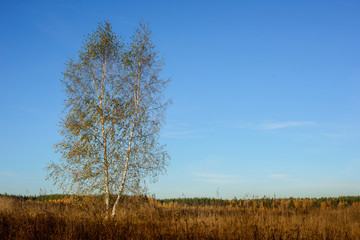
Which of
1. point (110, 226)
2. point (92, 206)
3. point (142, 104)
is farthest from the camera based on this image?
point (142, 104)

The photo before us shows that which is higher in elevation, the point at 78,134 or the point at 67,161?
the point at 78,134

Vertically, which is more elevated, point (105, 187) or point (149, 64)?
point (149, 64)

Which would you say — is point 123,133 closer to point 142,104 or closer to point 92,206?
point 142,104

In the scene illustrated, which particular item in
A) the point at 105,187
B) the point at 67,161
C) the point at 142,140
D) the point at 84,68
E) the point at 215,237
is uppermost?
the point at 84,68

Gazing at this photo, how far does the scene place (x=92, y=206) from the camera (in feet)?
52.8

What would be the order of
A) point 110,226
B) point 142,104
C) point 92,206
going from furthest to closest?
point 142,104
point 92,206
point 110,226

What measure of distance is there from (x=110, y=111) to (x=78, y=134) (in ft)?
6.50

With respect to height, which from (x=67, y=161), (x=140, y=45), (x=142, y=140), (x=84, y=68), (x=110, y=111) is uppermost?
(x=140, y=45)

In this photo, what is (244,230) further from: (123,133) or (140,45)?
(140,45)

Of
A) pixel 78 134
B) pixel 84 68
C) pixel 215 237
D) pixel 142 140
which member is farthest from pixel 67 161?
pixel 215 237

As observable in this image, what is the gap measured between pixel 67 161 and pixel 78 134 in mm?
1460

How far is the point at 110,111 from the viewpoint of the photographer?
1692 cm

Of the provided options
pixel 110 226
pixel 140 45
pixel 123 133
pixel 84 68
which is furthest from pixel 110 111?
pixel 110 226

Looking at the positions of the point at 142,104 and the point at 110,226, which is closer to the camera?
the point at 110,226
